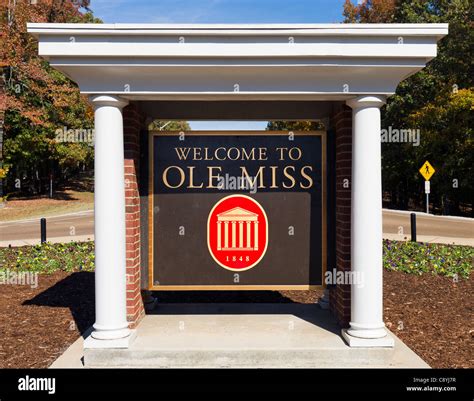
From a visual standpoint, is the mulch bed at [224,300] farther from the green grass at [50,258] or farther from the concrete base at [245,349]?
the concrete base at [245,349]

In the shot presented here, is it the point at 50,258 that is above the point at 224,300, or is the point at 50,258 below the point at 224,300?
above

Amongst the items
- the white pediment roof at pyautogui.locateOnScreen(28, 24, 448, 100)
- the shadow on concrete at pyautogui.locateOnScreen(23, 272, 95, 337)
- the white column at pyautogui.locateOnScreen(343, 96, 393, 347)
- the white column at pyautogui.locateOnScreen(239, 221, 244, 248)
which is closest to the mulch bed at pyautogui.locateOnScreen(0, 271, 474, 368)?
the shadow on concrete at pyautogui.locateOnScreen(23, 272, 95, 337)

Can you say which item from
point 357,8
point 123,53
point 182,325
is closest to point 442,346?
point 182,325

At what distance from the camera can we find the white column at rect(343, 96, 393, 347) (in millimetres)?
5133

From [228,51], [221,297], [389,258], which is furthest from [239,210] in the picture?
[389,258]

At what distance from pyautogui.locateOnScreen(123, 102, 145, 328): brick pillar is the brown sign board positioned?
0.27 metres

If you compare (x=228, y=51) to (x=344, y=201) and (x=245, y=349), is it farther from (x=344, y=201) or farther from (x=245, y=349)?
(x=245, y=349)

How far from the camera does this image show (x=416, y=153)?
96.2 ft

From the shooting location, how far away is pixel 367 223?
5156 millimetres

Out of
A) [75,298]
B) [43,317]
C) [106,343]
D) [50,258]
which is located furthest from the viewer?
[50,258]

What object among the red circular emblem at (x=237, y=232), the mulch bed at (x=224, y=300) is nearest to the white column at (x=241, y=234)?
the red circular emblem at (x=237, y=232)

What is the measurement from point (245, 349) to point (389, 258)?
25.0ft

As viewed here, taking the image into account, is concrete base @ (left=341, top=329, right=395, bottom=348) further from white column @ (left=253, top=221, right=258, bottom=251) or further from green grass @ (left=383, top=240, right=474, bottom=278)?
green grass @ (left=383, top=240, right=474, bottom=278)
